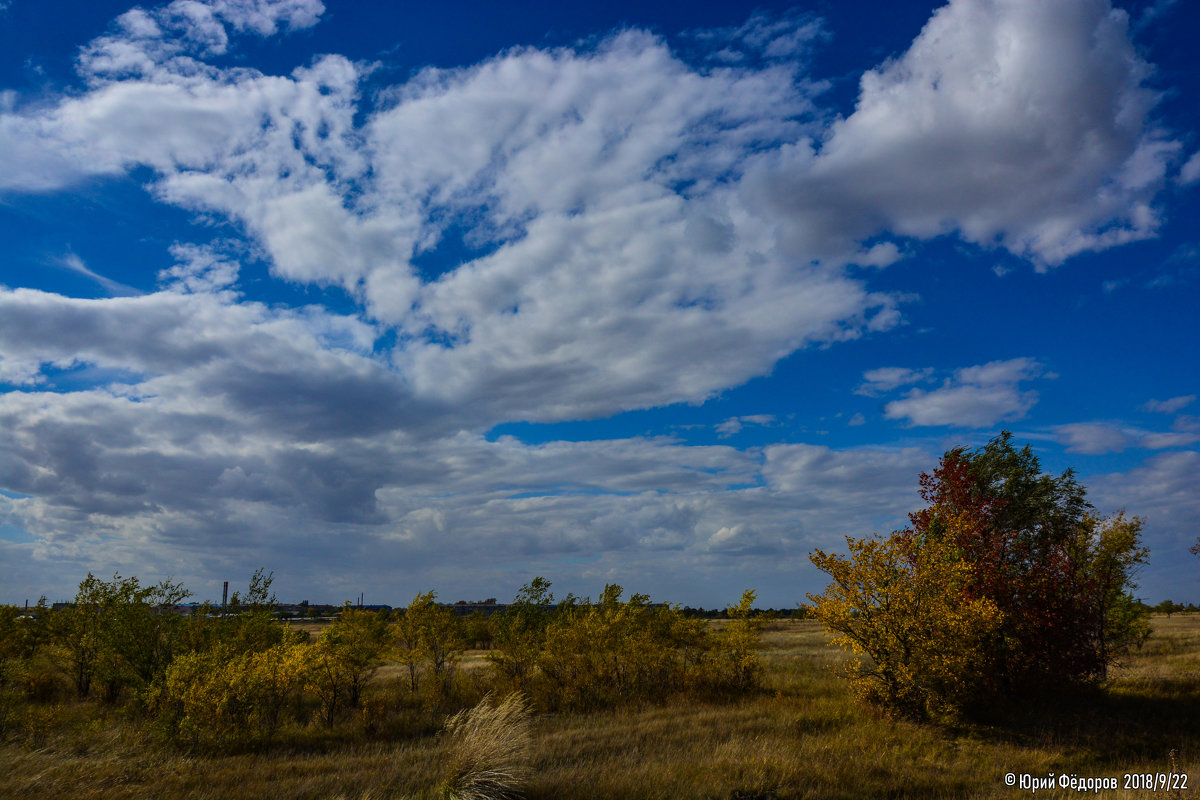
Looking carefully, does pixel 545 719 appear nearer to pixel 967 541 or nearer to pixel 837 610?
pixel 837 610

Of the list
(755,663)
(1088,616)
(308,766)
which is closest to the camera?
(308,766)

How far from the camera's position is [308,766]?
13492mm

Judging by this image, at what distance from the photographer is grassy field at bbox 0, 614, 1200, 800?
11.6 meters

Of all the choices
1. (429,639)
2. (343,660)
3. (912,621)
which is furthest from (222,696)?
(912,621)

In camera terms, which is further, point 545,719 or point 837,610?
point 545,719

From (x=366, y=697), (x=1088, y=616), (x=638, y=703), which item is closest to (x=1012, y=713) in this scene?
(x=1088, y=616)

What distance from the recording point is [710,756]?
13531 mm

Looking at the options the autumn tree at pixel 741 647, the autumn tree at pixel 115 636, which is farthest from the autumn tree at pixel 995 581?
the autumn tree at pixel 115 636

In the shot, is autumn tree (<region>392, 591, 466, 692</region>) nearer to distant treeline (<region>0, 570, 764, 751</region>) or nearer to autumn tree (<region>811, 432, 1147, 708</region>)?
distant treeline (<region>0, 570, 764, 751</region>)

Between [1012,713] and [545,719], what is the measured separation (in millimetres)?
13874

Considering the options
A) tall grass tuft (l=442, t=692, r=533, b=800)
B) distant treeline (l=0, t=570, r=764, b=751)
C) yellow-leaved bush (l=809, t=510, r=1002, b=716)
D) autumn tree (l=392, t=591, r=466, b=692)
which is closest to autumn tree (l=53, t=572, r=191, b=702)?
distant treeline (l=0, t=570, r=764, b=751)

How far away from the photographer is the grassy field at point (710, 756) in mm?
11609

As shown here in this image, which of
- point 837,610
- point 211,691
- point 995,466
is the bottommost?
point 211,691

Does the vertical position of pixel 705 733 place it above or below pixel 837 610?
below
